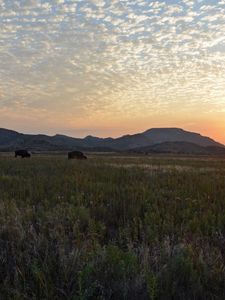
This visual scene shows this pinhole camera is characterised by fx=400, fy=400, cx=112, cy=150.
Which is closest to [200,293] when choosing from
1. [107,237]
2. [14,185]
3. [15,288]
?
[15,288]

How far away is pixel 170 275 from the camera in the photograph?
15.3ft

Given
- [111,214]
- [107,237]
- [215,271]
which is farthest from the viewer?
[111,214]

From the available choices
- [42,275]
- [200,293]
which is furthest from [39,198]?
[200,293]

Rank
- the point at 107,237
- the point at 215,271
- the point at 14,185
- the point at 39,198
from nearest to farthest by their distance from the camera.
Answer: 1. the point at 215,271
2. the point at 107,237
3. the point at 39,198
4. the point at 14,185

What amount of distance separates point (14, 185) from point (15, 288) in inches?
349

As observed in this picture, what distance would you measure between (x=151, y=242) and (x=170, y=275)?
148 cm

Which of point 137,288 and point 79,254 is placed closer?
point 137,288

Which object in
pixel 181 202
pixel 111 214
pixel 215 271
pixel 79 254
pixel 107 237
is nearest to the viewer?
pixel 215 271

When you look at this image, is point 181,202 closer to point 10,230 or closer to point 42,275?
point 10,230

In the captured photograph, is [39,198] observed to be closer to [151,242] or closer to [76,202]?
[76,202]

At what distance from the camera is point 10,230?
6336 millimetres

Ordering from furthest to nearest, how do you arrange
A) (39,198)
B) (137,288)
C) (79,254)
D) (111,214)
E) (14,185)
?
1. (14,185)
2. (39,198)
3. (111,214)
4. (79,254)
5. (137,288)

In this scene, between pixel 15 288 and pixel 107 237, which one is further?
pixel 107 237

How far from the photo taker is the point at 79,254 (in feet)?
16.7
